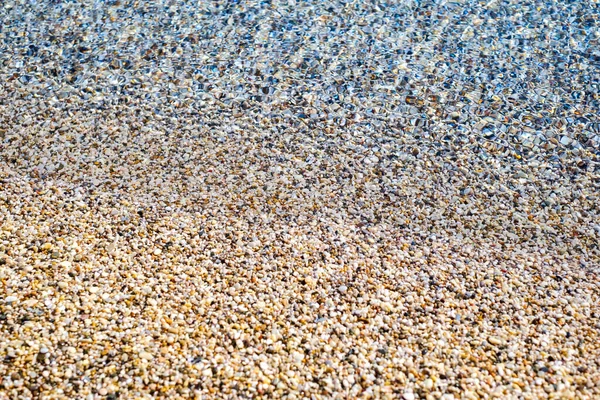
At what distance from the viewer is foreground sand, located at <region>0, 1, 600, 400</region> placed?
7.06ft

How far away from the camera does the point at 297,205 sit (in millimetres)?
2779

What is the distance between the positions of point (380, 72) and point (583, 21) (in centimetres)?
132

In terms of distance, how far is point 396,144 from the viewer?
→ 3.09 meters

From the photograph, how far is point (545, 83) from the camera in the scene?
3.42m

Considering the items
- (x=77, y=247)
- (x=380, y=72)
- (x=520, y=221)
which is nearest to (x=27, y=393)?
(x=77, y=247)

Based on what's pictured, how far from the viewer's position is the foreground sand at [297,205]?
2150 millimetres

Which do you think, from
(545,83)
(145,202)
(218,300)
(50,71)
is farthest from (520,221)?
(50,71)

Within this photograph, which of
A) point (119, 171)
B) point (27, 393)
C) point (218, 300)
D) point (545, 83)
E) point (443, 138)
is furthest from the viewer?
point (545, 83)

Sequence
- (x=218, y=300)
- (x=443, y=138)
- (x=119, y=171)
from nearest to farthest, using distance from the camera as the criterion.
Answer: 1. (x=218, y=300)
2. (x=119, y=171)
3. (x=443, y=138)

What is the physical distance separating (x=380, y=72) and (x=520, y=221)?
1.19 m

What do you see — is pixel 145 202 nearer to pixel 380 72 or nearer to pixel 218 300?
pixel 218 300

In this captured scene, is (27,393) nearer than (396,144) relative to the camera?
Yes

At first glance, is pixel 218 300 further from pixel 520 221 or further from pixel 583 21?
pixel 583 21

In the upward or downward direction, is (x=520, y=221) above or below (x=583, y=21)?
below
